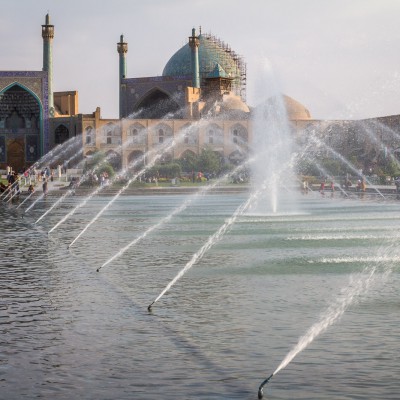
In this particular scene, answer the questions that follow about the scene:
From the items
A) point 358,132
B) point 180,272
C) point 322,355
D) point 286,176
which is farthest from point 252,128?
point 322,355

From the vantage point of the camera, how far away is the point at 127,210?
92.1ft

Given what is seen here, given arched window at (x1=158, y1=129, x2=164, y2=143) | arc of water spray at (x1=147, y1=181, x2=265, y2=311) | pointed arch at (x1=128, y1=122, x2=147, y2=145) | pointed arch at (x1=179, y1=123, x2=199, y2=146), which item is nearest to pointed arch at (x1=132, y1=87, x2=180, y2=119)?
pointed arch at (x1=179, y1=123, x2=199, y2=146)

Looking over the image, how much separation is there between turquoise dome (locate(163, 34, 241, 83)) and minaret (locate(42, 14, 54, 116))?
11884 millimetres

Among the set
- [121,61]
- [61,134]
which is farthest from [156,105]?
[61,134]

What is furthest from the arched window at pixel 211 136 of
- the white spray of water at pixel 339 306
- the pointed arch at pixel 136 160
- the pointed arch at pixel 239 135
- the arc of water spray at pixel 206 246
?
the white spray of water at pixel 339 306

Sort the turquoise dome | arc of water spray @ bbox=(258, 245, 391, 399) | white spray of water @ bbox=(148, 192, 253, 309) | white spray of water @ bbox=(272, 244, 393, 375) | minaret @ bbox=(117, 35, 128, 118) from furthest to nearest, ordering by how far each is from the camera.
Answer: the turquoise dome → minaret @ bbox=(117, 35, 128, 118) → white spray of water @ bbox=(148, 192, 253, 309) → white spray of water @ bbox=(272, 244, 393, 375) → arc of water spray @ bbox=(258, 245, 391, 399)

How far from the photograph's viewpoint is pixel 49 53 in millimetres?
68438

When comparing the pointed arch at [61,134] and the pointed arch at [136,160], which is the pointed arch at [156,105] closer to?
the pointed arch at [136,160]

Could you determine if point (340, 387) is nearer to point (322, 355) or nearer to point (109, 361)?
point (322, 355)

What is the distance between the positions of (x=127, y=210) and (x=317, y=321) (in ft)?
64.5

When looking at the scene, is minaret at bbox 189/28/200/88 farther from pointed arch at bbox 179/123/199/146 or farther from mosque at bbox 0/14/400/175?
pointed arch at bbox 179/123/199/146

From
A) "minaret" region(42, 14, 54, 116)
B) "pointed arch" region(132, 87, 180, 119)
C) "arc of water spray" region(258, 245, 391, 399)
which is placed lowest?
"arc of water spray" region(258, 245, 391, 399)

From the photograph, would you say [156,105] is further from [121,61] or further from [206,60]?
[206,60]

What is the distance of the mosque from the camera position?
223 feet
